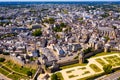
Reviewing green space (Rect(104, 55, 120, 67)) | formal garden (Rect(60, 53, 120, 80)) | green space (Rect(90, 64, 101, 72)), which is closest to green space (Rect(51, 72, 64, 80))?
formal garden (Rect(60, 53, 120, 80))

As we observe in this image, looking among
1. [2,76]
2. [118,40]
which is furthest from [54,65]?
[118,40]

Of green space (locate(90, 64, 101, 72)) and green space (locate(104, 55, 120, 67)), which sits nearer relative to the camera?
green space (locate(90, 64, 101, 72))

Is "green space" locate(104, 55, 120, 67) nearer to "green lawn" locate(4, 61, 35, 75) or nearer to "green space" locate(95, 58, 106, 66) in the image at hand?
"green space" locate(95, 58, 106, 66)

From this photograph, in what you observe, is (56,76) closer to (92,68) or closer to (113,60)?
(92,68)

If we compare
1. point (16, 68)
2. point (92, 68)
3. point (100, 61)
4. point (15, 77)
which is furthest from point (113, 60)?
point (15, 77)

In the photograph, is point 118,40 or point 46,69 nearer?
point 46,69

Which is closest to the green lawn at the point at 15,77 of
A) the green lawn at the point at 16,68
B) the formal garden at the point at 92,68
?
the green lawn at the point at 16,68

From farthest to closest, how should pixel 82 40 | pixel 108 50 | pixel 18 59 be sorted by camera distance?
pixel 82 40
pixel 108 50
pixel 18 59

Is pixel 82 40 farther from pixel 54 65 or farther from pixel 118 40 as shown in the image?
pixel 54 65

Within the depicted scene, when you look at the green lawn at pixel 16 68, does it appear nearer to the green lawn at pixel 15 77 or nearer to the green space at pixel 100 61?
the green lawn at pixel 15 77

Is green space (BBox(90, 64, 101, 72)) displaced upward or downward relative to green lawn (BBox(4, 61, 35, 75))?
downward

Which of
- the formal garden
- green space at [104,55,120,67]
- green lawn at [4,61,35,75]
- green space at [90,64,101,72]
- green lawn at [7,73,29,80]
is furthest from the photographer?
green space at [104,55,120,67]
